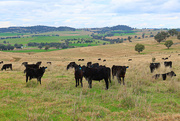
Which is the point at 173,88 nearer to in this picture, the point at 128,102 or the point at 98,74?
the point at 128,102

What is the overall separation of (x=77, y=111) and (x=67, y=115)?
53 cm

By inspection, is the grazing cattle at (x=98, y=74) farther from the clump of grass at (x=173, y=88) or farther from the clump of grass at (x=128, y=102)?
the clump of grass at (x=173, y=88)

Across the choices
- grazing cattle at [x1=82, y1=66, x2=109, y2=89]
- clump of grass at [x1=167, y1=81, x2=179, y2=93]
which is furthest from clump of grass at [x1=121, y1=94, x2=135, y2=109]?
clump of grass at [x1=167, y1=81, x2=179, y2=93]

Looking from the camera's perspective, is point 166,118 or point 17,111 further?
point 17,111

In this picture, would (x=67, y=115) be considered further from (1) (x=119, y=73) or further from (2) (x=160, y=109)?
(1) (x=119, y=73)

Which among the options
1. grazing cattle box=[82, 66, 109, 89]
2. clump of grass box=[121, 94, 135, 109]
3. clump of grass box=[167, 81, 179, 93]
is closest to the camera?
clump of grass box=[121, 94, 135, 109]

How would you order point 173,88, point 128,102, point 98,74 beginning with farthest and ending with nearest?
point 98,74 < point 173,88 < point 128,102

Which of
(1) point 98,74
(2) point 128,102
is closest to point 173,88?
(2) point 128,102

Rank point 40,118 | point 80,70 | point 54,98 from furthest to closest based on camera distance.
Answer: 1. point 80,70
2. point 54,98
3. point 40,118

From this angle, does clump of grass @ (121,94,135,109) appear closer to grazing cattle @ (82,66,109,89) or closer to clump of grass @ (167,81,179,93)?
grazing cattle @ (82,66,109,89)

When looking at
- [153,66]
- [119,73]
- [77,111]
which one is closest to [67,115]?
[77,111]

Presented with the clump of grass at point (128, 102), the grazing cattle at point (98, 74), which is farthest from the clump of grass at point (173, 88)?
the grazing cattle at point (98, 74)

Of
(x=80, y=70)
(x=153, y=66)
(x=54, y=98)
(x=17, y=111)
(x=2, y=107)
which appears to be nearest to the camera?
(x=17, y=111)

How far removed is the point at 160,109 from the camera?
733cm
